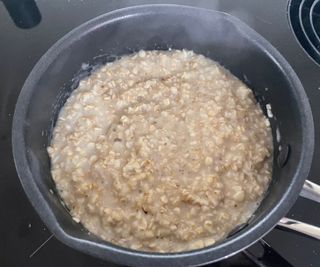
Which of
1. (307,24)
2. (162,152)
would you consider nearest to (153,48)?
(162,152)

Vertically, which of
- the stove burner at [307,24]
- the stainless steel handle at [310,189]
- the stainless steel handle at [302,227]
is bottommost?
the stainless steel handle at [302,227]

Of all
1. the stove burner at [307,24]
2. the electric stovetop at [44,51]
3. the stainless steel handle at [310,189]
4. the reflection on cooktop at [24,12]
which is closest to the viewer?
the stainless steel handle at [310,189]

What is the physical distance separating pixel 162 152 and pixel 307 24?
76 cm

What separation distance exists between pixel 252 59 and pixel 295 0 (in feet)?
1.57

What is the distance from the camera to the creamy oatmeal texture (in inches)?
46.1

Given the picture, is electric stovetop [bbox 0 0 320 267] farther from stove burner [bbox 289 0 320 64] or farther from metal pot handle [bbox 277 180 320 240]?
metal pot handle [bbox 277 180 320 240]

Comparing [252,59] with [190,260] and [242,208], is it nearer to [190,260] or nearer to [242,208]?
[242,208]

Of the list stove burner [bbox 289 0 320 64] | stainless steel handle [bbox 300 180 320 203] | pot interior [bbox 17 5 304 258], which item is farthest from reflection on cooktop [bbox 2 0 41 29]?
stainless steel handle [bbox 300 180 320 203]

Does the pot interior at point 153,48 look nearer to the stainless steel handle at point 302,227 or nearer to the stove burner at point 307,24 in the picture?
the stainless steel handle at point 302,227

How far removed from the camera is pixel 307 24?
63.6 inches

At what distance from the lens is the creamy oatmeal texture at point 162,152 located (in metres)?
1.17

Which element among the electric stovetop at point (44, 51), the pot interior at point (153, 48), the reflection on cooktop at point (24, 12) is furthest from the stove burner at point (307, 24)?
the reflection on cooktop at point (24, 12)

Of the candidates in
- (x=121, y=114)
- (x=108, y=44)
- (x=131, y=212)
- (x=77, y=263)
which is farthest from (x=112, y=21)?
(x=77, y=263)

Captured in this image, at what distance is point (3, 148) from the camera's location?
4.70 feet
